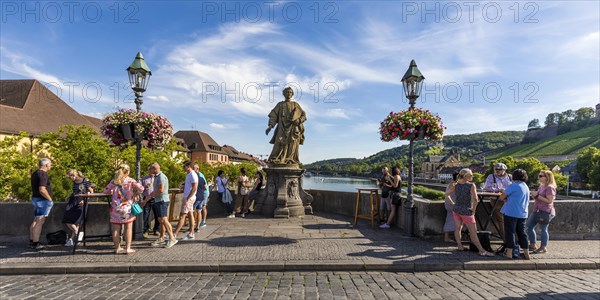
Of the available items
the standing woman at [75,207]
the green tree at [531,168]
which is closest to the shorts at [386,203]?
the standing woman at [75,207]

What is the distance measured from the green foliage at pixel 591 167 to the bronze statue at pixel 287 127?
224 ft

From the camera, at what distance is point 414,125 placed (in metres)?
7.88

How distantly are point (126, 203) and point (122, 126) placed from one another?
7.00 ft

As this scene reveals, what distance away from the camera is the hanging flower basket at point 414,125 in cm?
789

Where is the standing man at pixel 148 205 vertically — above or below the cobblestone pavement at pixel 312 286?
above

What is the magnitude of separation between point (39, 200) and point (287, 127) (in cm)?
715

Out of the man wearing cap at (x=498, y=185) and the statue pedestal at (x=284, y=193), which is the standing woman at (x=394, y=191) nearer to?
the man wearing cap at (x=498, y=185)

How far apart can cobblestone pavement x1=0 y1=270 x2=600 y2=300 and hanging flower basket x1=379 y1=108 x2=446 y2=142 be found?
10.9 ft

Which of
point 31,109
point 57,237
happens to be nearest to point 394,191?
point 57,237

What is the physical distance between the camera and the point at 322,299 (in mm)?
4461

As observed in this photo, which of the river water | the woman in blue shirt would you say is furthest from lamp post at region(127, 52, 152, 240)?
the river water

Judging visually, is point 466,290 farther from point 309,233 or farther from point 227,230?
point 227,230

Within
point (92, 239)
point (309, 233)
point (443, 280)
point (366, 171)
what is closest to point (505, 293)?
point (443, 280)

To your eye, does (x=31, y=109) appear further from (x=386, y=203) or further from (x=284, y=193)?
(x=386, y=203)
